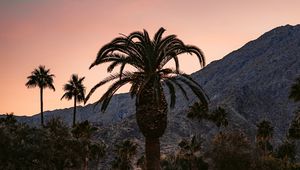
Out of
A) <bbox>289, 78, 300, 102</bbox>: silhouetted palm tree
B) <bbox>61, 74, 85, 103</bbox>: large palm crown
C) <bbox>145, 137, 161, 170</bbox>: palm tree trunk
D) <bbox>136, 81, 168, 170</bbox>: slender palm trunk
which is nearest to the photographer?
<bbox>145, 137, 161, 170</bbox>: palm tree trunk

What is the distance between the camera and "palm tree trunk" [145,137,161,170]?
104ft

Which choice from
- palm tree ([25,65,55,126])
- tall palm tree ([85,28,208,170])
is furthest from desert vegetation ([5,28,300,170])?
palm tree ([25,65,55,126])

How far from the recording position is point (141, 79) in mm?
33375

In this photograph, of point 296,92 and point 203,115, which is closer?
point 296,92

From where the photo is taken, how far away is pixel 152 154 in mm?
31906

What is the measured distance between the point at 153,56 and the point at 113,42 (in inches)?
106

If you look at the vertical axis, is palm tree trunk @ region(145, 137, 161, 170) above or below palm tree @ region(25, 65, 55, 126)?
below

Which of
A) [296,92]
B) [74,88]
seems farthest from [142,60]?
[74,88]

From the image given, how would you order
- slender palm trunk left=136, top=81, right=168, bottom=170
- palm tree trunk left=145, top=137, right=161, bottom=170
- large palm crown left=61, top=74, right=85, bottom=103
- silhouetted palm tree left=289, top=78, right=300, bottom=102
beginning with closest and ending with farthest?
palm tree trunk left=145, top=137, right=161, bottom=170 < slender palm trunk left=136, top=81, right=168, bottom=170 < silhouetted palm tree left=289, top=78, right=300, bottom=102 < large palm crown left=61, top=74, right=85, bottom=103

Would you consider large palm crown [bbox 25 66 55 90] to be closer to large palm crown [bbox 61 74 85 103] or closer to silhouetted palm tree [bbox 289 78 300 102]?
large palm crown [bbox 61 74 85 103]

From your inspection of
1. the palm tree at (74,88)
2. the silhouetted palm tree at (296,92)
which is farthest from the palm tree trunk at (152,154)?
the palm tree at (74,88)

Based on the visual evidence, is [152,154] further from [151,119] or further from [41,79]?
[41,79]

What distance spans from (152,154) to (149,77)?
459cm

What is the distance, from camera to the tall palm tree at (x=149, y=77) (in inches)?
1267
